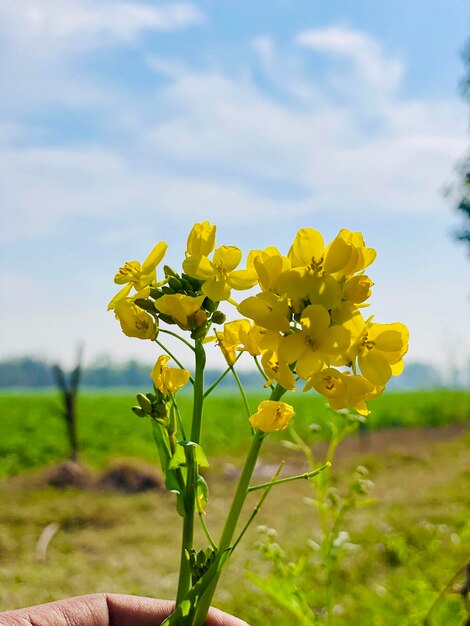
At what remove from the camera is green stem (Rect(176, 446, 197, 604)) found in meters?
0.88

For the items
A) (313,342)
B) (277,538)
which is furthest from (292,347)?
(277,538)

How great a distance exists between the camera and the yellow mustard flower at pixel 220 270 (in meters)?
0.87

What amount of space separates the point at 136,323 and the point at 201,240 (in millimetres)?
133

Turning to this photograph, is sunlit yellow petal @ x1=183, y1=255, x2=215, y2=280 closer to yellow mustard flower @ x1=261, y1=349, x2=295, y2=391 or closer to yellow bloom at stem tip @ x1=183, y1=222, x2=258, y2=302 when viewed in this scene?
yellow bloom at stem tip @ x1=183, y1=222, x2=258, y2=302

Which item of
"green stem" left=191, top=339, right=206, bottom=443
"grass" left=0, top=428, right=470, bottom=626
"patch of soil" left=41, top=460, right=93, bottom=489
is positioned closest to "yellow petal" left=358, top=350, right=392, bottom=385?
"green stem" left=191, top=339, right=206, bottom=443

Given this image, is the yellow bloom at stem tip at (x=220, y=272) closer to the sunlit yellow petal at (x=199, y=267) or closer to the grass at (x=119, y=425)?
the sunlit yellow petal at (x=199, y=267)

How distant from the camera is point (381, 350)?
0.84 meters

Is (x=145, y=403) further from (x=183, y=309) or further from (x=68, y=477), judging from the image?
(x=68, y=477)

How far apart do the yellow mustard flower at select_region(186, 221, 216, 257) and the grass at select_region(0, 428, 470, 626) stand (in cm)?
116

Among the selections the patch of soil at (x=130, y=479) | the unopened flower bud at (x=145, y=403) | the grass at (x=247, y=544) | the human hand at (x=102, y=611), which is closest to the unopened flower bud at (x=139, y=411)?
the unopened flower bud at (x=145, y=403)

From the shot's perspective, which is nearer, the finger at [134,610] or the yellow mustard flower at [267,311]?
the yellow mustard flower at [267,311]

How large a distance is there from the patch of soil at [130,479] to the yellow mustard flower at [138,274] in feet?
18.6

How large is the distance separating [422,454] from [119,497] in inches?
162

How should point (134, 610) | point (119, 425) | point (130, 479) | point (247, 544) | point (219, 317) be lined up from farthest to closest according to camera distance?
point (119, 425) → point (130, 479) → point (247, 544) → point (134, 610) → point (219, 317)
